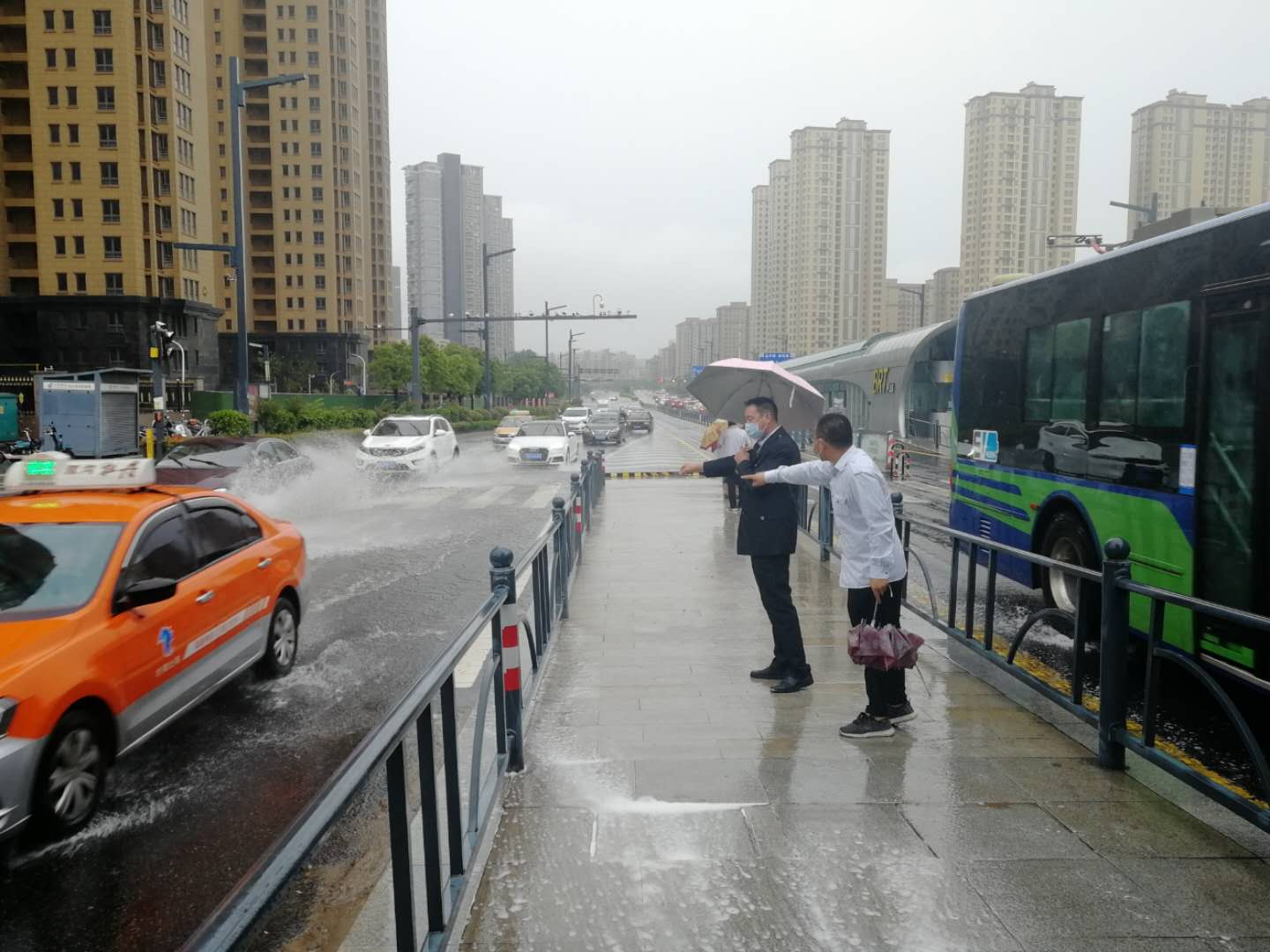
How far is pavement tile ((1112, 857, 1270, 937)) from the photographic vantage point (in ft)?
10.8

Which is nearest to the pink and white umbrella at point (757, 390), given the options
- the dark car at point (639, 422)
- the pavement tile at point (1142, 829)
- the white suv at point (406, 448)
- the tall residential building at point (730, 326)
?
the pavement tile at point (1142, 829)

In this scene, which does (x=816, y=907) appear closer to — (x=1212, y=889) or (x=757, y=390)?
(x=1212, y=889)

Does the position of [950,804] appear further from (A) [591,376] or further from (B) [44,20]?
(A) [591,376]

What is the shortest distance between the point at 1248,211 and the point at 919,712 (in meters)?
3.68

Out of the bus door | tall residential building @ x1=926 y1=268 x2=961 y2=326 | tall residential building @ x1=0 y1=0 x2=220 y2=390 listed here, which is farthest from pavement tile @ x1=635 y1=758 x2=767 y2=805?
tall residential building @ x1=926 y1=268 x2=961 y2=326

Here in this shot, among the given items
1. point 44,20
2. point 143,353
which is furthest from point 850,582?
point 44,20

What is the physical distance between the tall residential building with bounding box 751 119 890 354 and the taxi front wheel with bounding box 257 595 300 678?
268ft

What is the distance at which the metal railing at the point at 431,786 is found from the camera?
169 cm

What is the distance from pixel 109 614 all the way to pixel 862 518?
391 centimetres

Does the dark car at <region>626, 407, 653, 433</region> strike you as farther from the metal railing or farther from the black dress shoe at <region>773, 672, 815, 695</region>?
the metal railing

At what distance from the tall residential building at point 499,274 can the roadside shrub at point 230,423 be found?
143 m

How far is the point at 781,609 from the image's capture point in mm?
5949

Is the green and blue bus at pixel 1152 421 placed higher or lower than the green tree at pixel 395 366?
lower

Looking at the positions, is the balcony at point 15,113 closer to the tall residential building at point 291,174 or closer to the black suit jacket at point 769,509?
the tall residential building at point 291,174
